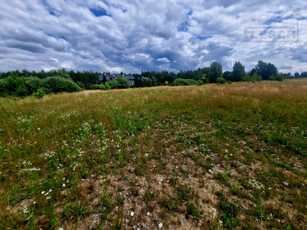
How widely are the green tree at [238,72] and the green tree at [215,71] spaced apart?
7.22m

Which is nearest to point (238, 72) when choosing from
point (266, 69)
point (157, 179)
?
point (266, 69)

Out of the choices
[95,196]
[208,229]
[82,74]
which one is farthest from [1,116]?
[82,74]

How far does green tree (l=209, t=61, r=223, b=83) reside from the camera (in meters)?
58.3

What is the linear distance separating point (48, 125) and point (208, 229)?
7181mm

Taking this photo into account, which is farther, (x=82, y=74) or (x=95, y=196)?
(x=82, y=74)

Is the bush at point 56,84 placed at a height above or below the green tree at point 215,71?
below

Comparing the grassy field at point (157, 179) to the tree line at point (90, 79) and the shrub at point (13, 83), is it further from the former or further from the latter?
the shrub at point (13, 83)

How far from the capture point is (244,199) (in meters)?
2.25

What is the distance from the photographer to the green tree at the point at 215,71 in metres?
58.3

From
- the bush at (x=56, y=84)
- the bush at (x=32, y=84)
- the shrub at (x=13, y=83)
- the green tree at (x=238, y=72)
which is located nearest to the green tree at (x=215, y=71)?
the green tree at (x=238, y=72)

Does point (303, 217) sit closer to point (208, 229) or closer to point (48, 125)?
point (208, 229)

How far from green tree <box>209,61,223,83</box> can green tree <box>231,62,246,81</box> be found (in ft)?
23.7

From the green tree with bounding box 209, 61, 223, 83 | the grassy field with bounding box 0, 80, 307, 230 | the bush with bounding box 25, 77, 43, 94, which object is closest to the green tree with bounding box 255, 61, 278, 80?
the green tree with bounding box 209, 61, 223, 83

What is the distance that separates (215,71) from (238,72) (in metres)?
11.4
